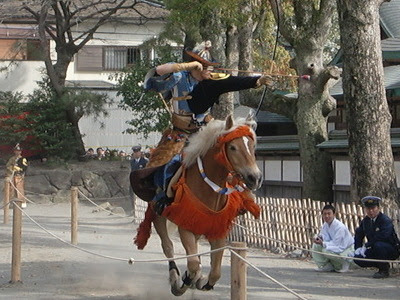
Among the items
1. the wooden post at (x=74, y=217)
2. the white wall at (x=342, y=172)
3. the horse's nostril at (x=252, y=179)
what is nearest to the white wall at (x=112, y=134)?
the white wall at (x=342, y=172)

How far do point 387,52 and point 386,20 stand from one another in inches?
114

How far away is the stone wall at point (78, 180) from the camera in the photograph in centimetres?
3005

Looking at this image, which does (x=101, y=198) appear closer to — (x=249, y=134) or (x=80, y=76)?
(x=80, y=76)

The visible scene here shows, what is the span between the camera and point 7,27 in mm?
39438

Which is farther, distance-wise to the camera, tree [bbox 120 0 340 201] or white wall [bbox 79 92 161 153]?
white wall [bbox 79 92 161 153]

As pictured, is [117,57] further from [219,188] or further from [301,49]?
[219,188]

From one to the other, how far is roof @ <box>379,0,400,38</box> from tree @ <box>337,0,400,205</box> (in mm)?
8967

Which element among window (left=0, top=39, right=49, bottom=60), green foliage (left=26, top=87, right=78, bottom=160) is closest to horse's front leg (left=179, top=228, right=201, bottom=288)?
green foliage (left=26, top=87, right=78, bottom=160)

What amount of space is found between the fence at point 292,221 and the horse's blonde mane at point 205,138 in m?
5.23

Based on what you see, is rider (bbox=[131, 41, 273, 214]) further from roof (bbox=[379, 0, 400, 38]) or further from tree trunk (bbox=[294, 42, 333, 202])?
roof (bbox=[379, 0, 400, 38])

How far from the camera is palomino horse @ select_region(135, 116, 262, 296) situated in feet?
28.1

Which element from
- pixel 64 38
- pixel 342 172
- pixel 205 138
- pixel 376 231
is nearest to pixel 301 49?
pixel 342 172

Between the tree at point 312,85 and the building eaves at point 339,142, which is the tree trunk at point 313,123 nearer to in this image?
the tree at point 312,85

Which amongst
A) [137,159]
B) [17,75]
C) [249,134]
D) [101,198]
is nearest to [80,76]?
[17,75]
